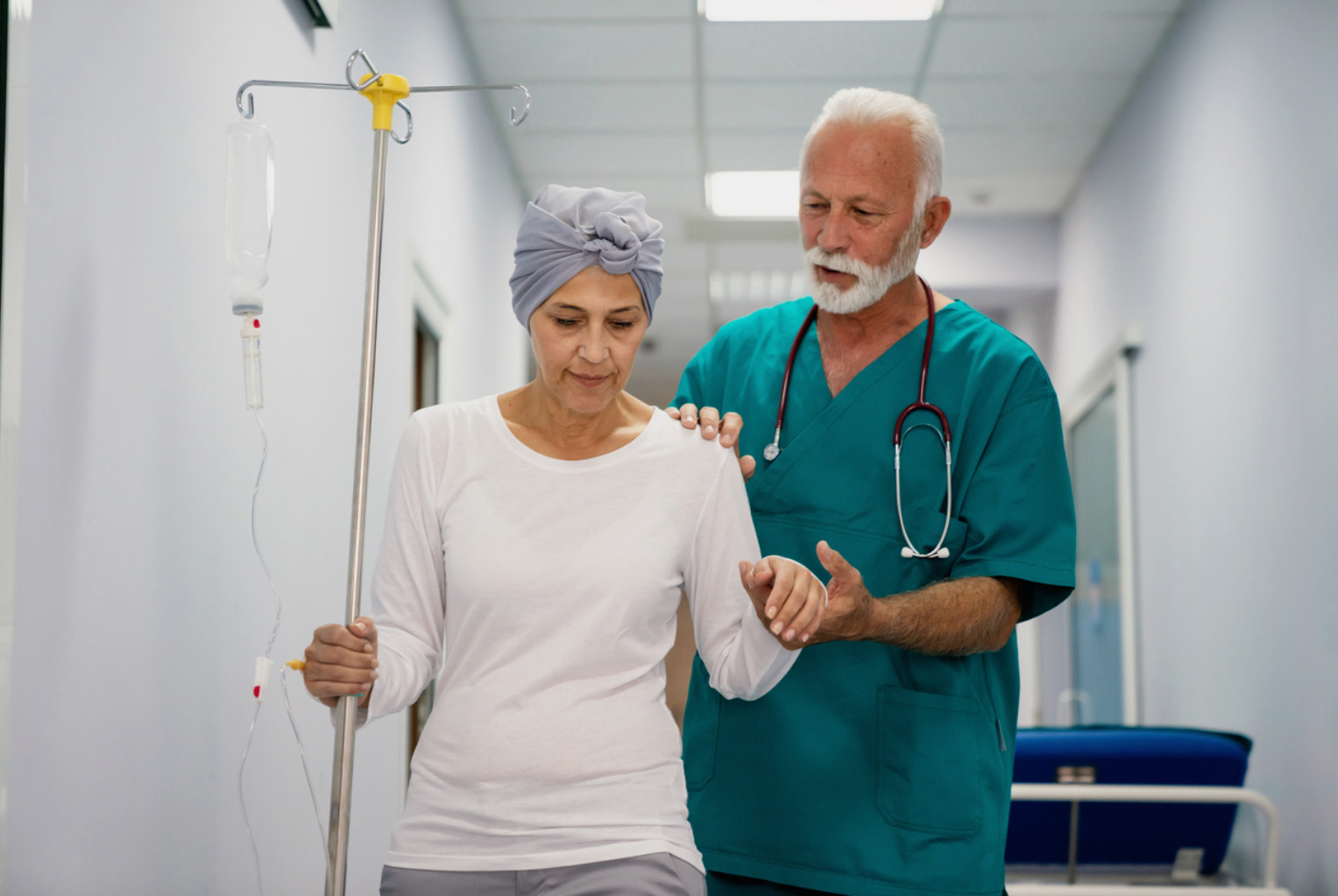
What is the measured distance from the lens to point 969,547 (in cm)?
166

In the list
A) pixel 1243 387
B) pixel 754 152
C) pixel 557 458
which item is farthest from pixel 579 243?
pixel 754 152

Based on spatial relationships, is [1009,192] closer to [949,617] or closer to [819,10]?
[819,10]

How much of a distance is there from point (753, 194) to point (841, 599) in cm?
438

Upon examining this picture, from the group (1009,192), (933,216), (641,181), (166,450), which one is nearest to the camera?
(166,450)

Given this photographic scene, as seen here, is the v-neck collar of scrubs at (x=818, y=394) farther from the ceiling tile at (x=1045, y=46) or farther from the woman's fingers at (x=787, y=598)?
the ceiling tile at (x=1045, y=46)

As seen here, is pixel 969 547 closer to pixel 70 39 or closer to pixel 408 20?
pixel 70 39

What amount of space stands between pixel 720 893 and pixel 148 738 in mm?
745

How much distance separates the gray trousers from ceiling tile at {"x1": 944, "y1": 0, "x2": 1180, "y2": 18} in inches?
126

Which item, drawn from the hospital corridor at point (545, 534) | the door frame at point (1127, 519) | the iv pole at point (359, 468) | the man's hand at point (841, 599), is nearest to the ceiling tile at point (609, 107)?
the hospital corridor at point (545, 534)

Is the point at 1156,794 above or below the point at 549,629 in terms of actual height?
below

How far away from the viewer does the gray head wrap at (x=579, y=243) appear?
1.39m

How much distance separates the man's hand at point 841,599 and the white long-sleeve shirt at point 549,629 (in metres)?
0.07

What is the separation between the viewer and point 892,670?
1.64 meters

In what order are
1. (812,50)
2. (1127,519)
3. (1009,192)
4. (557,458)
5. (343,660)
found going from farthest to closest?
1. (1009,192)
2. (1127,519)
3. (812,50)
4. (557,458)
5. (343,660)
